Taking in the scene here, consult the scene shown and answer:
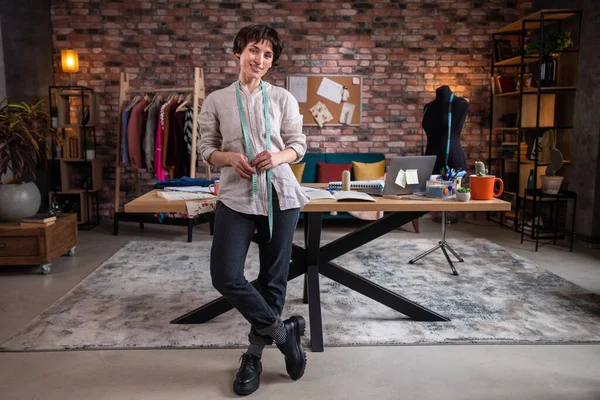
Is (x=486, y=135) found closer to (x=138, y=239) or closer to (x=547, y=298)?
(x=547, y=298)

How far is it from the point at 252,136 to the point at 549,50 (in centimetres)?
435

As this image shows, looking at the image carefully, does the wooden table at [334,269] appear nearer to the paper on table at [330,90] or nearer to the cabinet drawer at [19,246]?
the cabinet drawer at [19,246]

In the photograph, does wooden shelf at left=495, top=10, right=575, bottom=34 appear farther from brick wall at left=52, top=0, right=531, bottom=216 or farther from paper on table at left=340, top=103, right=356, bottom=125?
paper on table at left=340, top=103, right=356, bottom=125

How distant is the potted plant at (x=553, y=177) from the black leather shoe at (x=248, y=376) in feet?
12.5

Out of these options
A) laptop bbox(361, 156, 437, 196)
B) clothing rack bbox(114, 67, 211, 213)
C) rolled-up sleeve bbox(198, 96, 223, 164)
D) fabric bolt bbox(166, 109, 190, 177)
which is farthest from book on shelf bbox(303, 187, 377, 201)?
fabric bolt bbox(166, 109, 190, 177)

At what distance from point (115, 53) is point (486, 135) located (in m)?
4.82

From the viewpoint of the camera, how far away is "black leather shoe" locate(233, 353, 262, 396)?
2158mm

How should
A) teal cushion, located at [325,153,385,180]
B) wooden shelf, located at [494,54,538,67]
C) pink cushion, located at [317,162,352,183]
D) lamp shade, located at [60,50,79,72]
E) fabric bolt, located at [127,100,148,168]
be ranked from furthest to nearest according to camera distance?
teal cushion, located at [325,153,385,180] → pink cushion, located at [317,162,352,183] → lamp shade, located at [60,50,79,72] → wooden shelf, located at [494,54,538,67] → fabric bolt, located at [127,100,148,168]

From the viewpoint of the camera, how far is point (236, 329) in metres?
2.87

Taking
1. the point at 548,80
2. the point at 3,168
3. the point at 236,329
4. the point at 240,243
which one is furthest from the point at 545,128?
the point at 3,168

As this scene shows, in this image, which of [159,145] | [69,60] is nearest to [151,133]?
[159,145]

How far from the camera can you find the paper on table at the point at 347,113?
21.3 ft

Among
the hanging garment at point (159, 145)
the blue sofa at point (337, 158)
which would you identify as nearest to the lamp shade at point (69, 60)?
the hanging garment at point (159, 145)

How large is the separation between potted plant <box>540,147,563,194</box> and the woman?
367 cm
